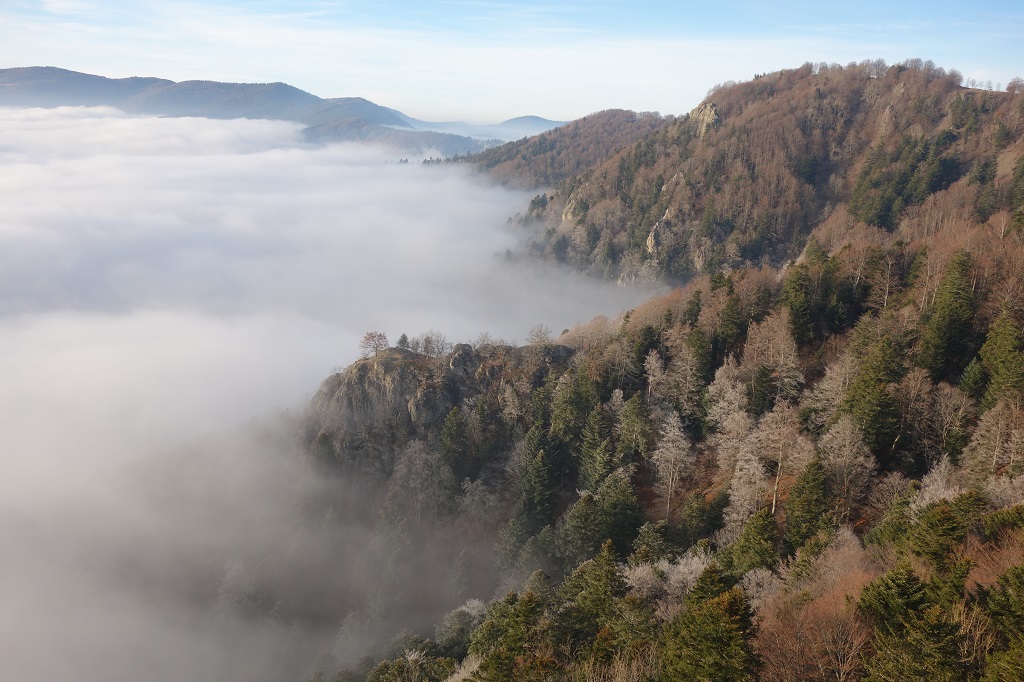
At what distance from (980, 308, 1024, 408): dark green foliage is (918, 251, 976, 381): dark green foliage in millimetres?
2744

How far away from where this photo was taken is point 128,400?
193875 millimetres

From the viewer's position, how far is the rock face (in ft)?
260

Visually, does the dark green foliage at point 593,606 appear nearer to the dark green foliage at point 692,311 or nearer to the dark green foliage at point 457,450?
the dark green foliage at point 692,311

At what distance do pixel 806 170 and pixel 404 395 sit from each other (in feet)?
486

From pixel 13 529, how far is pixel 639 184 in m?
187

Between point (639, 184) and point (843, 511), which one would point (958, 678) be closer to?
point (843, 511)

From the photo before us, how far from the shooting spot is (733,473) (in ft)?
160

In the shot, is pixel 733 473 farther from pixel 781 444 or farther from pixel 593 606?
pixel 593 606

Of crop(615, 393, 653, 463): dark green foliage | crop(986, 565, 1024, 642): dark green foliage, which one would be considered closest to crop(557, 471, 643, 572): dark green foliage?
crop(615, 393, 653, 463): dark green foliage

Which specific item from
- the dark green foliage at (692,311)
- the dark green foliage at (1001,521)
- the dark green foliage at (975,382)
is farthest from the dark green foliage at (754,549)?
the dark green foliage at (692,311)

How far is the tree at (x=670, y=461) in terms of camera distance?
2046 inches

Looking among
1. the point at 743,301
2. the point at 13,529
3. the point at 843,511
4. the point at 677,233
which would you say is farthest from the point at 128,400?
the point at 843,511

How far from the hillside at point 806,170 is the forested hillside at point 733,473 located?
33.3 metres

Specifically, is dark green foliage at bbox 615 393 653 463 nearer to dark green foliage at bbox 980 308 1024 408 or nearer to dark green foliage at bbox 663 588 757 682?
dark green foliage at bbox 980 308 1024 408
